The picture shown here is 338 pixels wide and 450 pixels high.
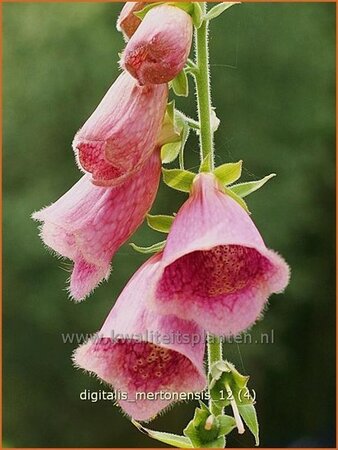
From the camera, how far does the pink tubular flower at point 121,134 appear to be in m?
1.10

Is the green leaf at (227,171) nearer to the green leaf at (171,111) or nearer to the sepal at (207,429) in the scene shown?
the green leaf at (171,111)

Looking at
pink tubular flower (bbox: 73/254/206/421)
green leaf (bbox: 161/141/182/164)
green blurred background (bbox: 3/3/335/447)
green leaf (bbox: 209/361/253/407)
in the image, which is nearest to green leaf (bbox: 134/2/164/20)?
green leaf (bbox: 161/141/182/164)

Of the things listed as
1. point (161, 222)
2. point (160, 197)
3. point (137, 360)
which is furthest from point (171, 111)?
point (160, 197)

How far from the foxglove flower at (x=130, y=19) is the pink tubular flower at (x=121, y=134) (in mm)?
80

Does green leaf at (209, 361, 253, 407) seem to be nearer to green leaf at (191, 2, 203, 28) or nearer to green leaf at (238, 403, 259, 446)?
green leaf at (238, 403, 259, 446)

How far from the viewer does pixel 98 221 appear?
1.18 metres

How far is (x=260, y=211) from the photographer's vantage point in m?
3.69

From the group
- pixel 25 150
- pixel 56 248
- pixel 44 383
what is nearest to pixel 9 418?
pixel 44 383

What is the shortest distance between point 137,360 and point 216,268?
0.17 m

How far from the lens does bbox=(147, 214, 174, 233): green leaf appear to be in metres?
1.18

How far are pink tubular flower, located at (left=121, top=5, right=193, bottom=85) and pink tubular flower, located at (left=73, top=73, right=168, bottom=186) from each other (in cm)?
4

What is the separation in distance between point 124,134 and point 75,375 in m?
2.79

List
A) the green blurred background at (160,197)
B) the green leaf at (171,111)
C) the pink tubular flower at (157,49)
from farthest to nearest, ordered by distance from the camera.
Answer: the green blurred background at (160,197)
the green leaf at (171,111)
the pink tubular flower at (157,49)

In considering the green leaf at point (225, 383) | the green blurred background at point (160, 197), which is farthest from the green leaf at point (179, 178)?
the green blurred background at point (160, 197)
